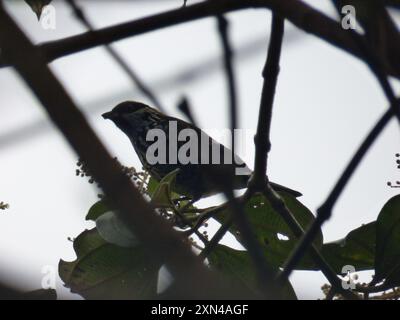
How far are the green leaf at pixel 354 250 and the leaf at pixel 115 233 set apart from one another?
66 centimetres

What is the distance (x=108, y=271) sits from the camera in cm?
221

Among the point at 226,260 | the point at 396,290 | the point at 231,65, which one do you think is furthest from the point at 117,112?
the point at 231,65

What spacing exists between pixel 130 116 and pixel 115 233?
2.21 m

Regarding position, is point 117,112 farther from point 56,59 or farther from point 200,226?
point 56,59

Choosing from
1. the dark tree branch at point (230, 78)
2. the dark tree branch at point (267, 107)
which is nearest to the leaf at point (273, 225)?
the dark tree branch at point (267, 107)

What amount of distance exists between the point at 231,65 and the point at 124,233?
1.30 m

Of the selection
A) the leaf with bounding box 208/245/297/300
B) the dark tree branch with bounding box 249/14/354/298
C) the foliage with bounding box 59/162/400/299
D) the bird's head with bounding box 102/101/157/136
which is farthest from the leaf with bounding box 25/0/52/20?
the bird's head with bounding box 102/101/157/136

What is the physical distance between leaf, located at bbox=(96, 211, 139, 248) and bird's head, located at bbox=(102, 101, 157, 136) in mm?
2023

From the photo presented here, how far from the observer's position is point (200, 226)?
84.8 inches

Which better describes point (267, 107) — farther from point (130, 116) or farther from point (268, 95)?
point (130, 116)

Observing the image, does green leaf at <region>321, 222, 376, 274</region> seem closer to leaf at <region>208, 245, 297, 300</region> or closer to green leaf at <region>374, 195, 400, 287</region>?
green leaf at <region>374, 195, 400, 287</region>

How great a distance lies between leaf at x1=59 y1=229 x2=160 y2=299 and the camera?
2136mm
